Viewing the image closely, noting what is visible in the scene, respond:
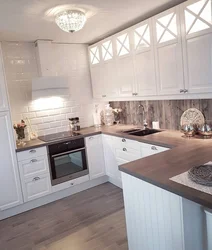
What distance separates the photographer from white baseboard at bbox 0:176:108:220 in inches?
115

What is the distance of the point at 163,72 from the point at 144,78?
318 millimetres

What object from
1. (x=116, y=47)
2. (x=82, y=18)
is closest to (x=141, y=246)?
(x=82, y=18)

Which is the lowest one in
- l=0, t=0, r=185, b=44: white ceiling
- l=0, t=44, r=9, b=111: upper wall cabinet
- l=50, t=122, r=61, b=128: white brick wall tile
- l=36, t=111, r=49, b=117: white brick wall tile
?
l=50, t=122, r=61, b=128: white brick wall tile

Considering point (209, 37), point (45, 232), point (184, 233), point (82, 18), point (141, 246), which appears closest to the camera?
point (184, 233)

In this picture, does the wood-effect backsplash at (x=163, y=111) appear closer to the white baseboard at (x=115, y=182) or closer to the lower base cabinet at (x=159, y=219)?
the white baseboard at (x=115, y=182)

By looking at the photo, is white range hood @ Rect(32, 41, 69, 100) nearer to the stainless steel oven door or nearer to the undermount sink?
the stainless steel oven door

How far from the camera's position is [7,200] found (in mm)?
2850

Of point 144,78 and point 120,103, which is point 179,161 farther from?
point 120,103

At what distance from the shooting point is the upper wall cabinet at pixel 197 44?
2.06 metres

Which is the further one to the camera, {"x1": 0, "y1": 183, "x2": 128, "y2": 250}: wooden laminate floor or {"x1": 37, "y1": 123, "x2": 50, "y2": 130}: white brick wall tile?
{"x1": 37, "y1": 123, "x2": 50, "y2": 130}: white brick wall tile

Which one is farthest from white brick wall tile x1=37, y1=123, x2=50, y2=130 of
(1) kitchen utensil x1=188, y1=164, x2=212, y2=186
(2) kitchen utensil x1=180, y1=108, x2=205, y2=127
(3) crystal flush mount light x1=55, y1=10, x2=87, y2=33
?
(1) kitchen utensil x1=188, y1=164, x2=212, y2=186

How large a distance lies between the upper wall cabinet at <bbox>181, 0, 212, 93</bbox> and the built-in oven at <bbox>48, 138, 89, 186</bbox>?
1752mm

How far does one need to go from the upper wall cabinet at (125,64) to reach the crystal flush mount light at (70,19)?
84 cm

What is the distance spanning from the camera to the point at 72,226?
2561mm
